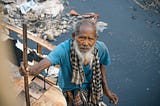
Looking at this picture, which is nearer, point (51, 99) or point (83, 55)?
point (83, 55)

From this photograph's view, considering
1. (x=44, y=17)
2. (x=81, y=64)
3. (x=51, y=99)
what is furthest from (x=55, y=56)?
(x=44, y=17)

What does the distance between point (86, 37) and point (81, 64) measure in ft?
0.94

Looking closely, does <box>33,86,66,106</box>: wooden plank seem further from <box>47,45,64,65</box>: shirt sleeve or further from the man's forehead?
the man's forehead

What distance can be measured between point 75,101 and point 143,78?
2.83 meters

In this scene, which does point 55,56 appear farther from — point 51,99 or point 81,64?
point 51,99

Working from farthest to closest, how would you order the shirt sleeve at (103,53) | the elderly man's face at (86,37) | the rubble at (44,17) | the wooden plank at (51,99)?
the rubble at (44,17)
the wooden plank at (51,99)
the shirt sleeve at (103,53)
the elderly man's face at (86,37)

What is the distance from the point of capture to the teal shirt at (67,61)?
249 centimetres

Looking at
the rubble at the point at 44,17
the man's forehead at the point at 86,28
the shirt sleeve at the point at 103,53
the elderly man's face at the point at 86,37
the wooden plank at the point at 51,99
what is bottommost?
the wooden plank at the point at 51,99

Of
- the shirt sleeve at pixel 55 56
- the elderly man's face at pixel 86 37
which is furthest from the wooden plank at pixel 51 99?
the elderly man's face at pixel 86 37

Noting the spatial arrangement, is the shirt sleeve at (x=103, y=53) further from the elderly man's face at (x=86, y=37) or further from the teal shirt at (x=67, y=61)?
the elderly man's face at (x=86, y=37)

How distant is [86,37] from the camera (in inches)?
94.7

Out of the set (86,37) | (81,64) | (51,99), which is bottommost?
(51,99)

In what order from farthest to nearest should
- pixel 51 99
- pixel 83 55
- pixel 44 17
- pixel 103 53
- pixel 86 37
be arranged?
pixel 44 17, pixel 51 99, pixel 103 53, pixel 83 55, pixel 86 37

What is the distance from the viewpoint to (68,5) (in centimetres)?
702
